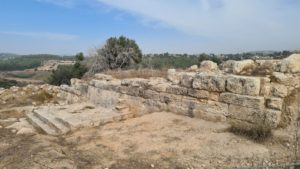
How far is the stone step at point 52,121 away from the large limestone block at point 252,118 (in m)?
3.73

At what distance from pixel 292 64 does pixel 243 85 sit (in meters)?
1.04

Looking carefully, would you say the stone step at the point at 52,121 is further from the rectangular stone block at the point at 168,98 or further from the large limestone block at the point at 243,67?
the large limestone block at the point at 243,67

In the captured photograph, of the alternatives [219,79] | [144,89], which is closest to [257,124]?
[219,79]

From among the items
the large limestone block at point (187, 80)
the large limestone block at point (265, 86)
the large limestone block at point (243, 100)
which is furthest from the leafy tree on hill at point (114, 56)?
the large limestone block at point (265, 86)

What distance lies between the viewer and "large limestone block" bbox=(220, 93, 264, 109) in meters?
5.23

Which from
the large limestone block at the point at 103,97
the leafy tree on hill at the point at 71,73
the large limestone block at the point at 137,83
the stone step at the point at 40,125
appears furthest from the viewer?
the leafy tree on hill at the point at 71,73

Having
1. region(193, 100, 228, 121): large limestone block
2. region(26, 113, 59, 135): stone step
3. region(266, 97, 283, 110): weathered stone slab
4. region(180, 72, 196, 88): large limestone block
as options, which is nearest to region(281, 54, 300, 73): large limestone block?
region(266, 97, 283, 110): weathered stone slab

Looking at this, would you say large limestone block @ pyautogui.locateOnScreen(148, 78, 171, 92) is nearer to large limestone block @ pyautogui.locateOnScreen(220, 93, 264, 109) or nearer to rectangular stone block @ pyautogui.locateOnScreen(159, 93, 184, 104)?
rectangular stone block @ pyautogui.locateOnScreen(159, 93, 184, 104)

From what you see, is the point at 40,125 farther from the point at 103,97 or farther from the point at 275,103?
the point at 275,103

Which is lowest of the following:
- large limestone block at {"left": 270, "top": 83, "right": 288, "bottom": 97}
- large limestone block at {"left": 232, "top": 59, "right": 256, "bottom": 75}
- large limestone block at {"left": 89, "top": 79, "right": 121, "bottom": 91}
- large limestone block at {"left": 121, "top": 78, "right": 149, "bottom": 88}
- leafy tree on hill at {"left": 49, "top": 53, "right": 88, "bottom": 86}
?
leafy tree on hill at {"left": 49, "top": 53, "right": 88, "bottom": 86}

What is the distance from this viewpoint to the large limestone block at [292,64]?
5.43 meters

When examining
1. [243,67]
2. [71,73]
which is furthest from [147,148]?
[71,73]

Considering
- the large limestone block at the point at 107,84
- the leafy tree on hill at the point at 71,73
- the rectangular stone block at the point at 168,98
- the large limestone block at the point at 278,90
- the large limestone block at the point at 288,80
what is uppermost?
the large limestone block at the point at 288,80

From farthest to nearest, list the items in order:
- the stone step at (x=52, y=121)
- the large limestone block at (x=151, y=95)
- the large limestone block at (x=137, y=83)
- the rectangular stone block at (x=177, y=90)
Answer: the large limestone block at (x=137, y=83), the large limestone block at (x=151, y=95), the rectangular stone block at (x=177, y=90), the stone step at (x=52, y=121)
